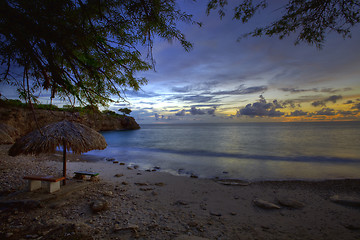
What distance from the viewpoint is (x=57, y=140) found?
18.6ft

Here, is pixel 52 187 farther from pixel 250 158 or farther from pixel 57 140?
pixel 250 158

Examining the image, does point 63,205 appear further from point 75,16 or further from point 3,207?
point 75,16

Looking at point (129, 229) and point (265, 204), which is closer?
point (129, 229)

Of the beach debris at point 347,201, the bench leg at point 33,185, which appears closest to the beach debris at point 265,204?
the beach debris at point 347,201

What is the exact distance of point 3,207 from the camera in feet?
13.3

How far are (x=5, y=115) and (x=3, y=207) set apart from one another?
22.5m

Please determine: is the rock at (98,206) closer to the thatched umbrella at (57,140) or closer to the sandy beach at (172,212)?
the sandy beach at (172,212)

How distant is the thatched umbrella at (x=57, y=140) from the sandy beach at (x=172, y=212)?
1.29 m

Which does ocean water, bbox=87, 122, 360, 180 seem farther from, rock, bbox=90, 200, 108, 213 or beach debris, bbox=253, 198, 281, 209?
rock, bbox=90, 200, 108, 213

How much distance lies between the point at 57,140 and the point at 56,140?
3 cm

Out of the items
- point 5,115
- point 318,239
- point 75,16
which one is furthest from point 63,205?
point 5,115

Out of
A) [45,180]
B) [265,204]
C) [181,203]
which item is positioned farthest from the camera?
[181,203]

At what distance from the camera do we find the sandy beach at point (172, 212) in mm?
3557

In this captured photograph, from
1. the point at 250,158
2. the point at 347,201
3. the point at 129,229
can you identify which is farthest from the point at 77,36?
the point at 250,158
